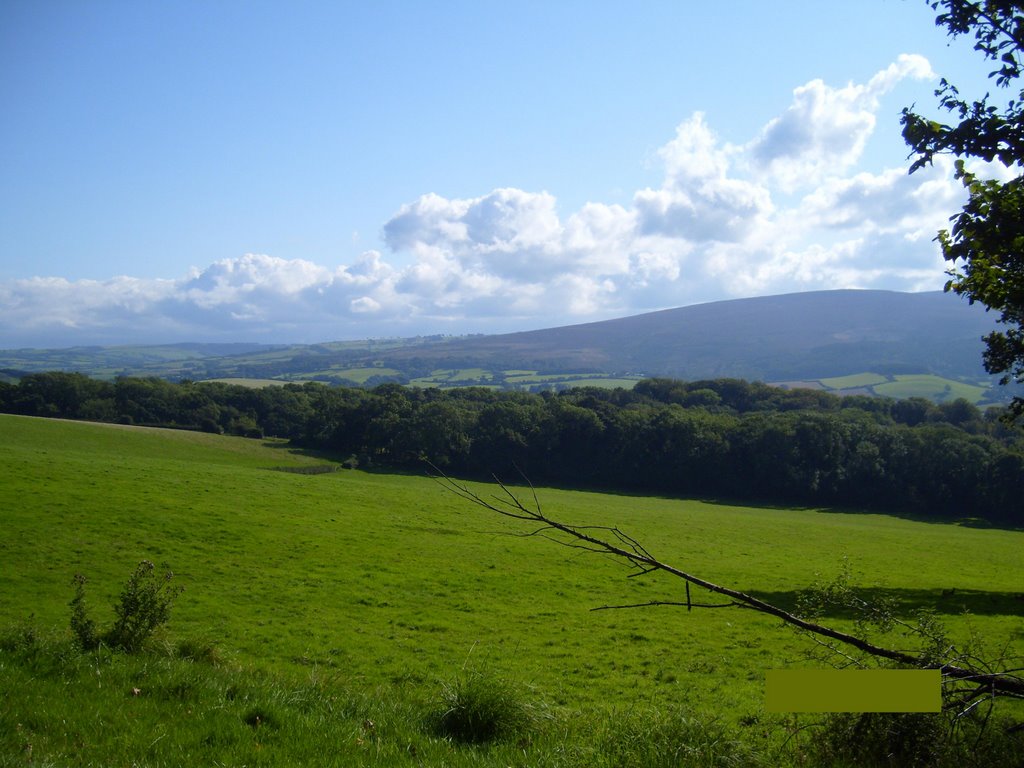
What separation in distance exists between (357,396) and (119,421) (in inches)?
1104

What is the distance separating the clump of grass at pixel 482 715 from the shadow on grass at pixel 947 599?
16.6m

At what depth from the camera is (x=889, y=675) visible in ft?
10.6

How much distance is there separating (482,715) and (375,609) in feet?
46.5

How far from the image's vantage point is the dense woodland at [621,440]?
215 ft

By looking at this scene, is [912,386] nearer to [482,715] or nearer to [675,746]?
[482,715]

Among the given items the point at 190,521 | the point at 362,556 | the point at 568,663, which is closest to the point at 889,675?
the point at 568,663

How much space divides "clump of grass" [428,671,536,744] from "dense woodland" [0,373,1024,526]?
55292 millimetres

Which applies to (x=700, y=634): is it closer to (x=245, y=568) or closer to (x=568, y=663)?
(x=568, y=663)

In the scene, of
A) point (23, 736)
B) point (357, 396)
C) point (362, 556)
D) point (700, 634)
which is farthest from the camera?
point (357, 396)

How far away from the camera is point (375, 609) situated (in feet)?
61.6

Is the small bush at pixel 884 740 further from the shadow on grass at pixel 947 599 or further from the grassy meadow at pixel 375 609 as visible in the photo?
the shadow on grass at pixel 947 599
